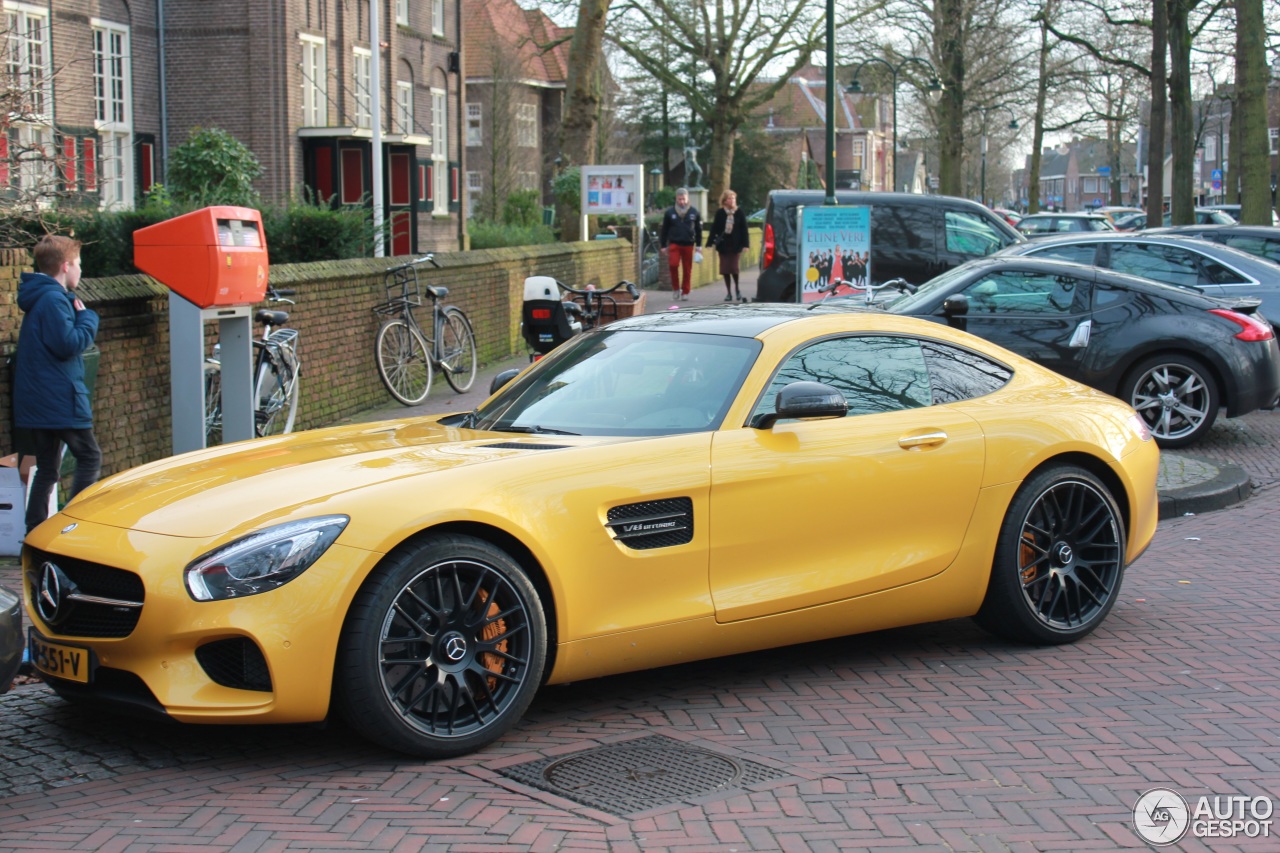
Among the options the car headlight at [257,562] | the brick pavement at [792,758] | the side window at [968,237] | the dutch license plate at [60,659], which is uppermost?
the side window at [968,237]

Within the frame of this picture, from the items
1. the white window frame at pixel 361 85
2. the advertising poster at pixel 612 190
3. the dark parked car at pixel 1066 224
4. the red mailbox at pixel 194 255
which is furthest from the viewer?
the white window frame at pixel 361 85

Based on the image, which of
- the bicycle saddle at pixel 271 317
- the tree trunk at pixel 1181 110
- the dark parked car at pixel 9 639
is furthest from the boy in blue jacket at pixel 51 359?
the tree trunk at pixel 1181 110

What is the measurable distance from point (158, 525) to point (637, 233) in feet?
78.2

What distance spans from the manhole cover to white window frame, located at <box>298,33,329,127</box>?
102 ft

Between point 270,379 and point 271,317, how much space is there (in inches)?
18.6

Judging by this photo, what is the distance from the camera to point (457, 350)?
1464 cm

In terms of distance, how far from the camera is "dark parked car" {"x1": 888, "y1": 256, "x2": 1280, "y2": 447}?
11.5 meters

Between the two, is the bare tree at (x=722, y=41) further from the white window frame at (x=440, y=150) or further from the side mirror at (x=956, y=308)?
the side mirror at (x=956, y=308)

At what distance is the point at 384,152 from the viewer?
3744cm

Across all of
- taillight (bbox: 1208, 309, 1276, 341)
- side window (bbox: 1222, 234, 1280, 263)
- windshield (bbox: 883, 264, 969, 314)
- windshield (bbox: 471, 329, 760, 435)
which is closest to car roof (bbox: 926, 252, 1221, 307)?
taillight (bbox: 1208, 309, 1276, 341)

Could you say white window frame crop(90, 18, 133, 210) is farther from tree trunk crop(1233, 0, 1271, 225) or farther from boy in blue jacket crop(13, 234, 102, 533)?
boy in blue jacket crop(13, 234, 102, 533)

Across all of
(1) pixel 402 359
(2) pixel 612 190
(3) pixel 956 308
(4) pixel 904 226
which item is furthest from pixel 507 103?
(3) pixel 956 308

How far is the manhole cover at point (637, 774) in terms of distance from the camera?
13.9 feet

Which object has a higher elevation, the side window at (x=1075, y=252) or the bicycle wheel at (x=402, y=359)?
the side window at (x=1075, y=252)
